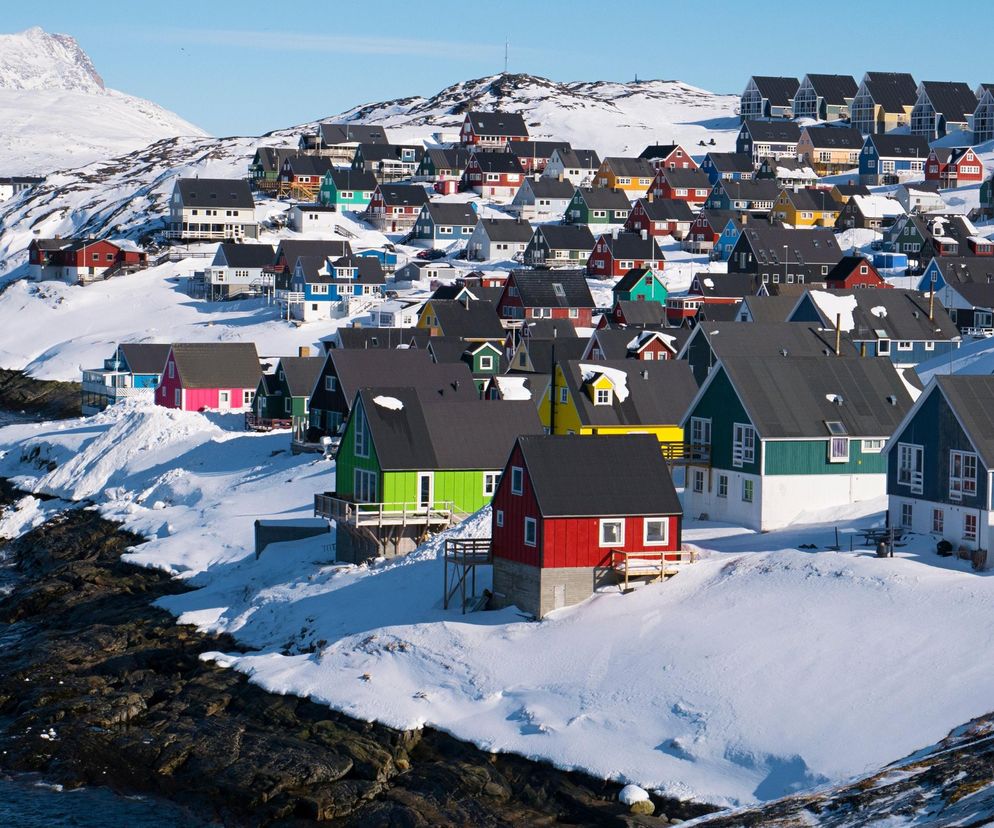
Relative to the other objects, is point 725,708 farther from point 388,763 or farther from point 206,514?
point 206,514

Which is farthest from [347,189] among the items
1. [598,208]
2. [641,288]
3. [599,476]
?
[599,476]

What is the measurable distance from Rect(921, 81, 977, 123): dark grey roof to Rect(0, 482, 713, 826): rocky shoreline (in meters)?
161

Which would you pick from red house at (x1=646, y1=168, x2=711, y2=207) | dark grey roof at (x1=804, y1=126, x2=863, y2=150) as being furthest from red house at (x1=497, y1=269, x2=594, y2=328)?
dark grey roof at (x1=804, y1=126, x2=863, y2=150)

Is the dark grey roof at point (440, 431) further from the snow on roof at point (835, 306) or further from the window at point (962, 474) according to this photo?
the snow on roof at point (835, 306)

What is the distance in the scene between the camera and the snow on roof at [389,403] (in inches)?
2096

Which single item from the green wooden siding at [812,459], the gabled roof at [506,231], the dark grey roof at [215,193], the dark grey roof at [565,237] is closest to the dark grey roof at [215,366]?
the green wooden siding at [812,459]

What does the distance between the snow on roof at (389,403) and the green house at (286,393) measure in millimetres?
23524

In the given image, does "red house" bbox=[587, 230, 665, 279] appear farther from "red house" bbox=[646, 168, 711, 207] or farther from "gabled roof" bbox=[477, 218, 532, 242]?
"red house" bbox=[646, 168, 711, 207]

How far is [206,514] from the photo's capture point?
61125 millimetres

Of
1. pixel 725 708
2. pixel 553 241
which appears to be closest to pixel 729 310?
pixel 553 241

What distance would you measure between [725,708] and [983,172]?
139 m

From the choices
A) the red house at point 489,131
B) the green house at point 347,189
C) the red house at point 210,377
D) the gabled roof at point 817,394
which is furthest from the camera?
the red house at point 489,131

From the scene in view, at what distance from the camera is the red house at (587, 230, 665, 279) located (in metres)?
130

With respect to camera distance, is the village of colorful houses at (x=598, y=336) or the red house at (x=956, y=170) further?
the red house at (x=956, y=170)
